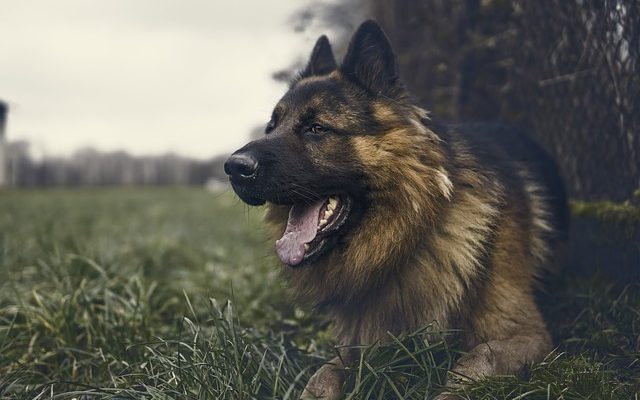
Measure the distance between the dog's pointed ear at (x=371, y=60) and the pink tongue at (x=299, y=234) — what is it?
74 cm

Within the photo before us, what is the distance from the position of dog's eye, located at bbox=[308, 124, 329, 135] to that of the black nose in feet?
1.37

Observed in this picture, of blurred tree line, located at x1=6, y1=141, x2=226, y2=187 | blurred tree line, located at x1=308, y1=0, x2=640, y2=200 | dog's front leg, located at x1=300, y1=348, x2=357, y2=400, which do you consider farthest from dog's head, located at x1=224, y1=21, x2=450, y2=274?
blurred tree line, located at x1=6, y1=141, x2=226, y2=187

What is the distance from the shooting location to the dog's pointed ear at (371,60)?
10.1 feet

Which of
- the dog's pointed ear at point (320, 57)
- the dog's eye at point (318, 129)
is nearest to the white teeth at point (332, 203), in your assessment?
the dog's eye at point (318, 129)

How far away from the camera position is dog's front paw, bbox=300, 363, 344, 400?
2.64m

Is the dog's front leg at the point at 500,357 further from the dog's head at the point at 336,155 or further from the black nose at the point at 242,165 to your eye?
the black nose at the point at 242,165

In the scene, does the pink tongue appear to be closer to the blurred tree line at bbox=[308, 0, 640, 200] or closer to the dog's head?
the dog's head

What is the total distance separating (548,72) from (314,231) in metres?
2.22

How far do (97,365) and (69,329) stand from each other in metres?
0.48

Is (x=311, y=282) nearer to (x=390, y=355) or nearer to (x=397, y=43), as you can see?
(x=390, y=355)

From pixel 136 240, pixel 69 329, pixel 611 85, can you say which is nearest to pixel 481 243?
pixel 611 85

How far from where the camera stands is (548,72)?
3.99m

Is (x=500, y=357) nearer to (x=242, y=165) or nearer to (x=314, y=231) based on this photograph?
(x=314, y=231)

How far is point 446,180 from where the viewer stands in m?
2.90
